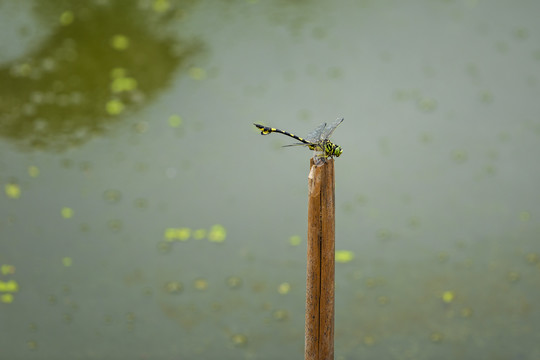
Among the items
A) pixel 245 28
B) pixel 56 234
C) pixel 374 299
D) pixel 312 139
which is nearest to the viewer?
pixel 312 139

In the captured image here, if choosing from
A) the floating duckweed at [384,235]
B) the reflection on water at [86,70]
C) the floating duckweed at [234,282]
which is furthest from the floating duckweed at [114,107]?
the floating duckweed at [384,235]

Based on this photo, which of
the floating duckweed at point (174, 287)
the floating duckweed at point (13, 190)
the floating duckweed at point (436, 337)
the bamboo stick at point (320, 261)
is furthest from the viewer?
the floating duckweed at point (13, 190)

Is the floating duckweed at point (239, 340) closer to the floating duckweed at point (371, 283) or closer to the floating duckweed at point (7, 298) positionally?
the floating duckweed at point (371, 283)

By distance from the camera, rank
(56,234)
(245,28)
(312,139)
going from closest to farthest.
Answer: (312,139) → (56,234) → (245,28)

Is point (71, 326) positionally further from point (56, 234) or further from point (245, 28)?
point (245, 28)

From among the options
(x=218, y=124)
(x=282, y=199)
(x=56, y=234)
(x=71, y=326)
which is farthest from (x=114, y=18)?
(x=71, y=326)
